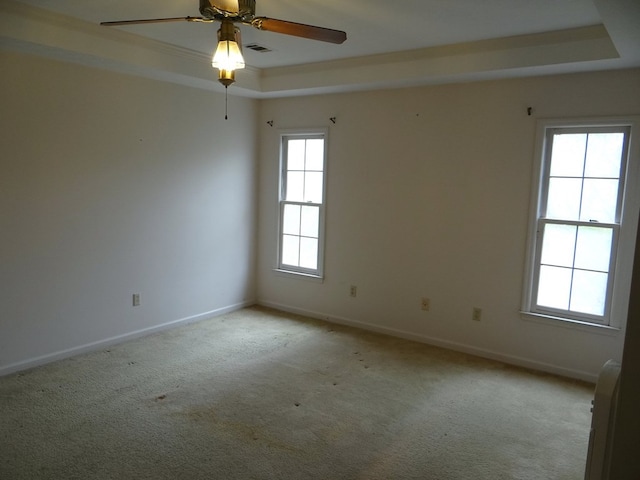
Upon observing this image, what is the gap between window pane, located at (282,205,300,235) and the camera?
5.31 metres

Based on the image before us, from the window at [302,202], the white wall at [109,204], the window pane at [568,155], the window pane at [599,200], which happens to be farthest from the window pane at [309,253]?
the window pane at [599,200]

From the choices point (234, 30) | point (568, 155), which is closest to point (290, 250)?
point (568, 155)

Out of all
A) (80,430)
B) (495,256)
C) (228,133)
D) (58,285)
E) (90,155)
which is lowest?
(80,430)

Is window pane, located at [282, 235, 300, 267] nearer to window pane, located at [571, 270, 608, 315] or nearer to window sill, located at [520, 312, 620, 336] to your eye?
window sill, located at [520, 312, 620, 336]

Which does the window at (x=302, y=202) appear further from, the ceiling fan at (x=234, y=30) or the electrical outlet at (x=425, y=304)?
the ceiling fan at (x=234, y=30)

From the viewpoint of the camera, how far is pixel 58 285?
3764 mm

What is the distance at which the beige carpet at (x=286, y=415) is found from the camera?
254 cm

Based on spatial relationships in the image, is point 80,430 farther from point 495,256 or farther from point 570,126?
point 570,126

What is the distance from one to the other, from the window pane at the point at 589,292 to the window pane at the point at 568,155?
80 centimetres

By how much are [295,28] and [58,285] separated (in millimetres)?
2767

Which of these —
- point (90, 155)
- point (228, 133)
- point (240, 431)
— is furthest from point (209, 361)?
point (228, 133)

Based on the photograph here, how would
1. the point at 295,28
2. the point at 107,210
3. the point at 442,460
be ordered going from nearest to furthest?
the point at 295,28 → the point at 442,460 → the point at 107,210

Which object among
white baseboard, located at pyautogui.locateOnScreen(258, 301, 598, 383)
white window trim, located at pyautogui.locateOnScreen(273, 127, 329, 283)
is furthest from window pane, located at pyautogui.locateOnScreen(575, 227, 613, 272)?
white window trim, located at pyautogui.locateOnScreen(273, 127, 329, 283)

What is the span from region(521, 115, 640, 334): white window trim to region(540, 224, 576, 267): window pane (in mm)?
95
